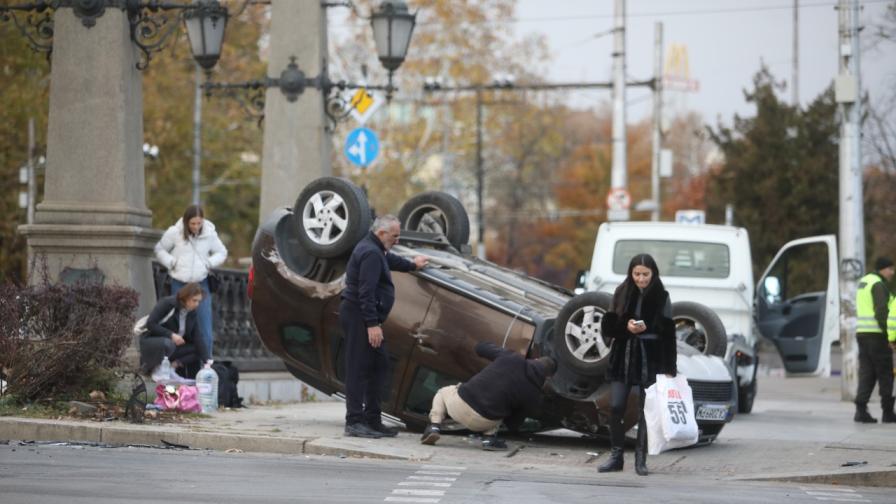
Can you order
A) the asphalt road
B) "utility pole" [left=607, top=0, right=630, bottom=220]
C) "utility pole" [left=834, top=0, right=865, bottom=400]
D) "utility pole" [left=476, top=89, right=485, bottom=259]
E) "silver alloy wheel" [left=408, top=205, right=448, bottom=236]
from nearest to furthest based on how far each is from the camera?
the asphalt road
"silver alloy wheel" [left=408, top=205, right=448, bottom=236]
"utility pole" [left=834, top=0, right=865, bottom=400]
"utility pole" [left=607, top=0, right=630, bottom=220]
"utility pole" [left=476, top=89, right=485, bottom=259]

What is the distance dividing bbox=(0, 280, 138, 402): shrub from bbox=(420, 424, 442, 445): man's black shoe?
271cm

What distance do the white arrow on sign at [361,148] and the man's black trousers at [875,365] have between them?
9.21 metres

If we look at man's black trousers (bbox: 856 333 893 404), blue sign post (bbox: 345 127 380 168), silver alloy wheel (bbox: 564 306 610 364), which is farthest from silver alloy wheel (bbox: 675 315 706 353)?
blue sign post (bbox: 345 127 380 168)

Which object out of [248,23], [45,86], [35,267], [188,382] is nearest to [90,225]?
[35,267]

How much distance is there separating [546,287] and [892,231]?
28550 millimetres

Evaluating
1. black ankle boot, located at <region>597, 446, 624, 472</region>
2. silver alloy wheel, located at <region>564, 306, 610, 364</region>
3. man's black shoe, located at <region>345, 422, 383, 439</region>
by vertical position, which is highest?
silver alloy wheel, located at <region>564, 306, 610, 364</region>

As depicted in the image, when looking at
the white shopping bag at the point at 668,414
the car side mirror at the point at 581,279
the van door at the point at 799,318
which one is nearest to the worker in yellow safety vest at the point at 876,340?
the van door at the point at 799,318

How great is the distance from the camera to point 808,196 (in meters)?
46.1

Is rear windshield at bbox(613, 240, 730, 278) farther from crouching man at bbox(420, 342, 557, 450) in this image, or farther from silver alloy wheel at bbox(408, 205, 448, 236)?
crouching man at bbox(420, 342, 557, 450)

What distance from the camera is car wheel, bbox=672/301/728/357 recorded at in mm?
15656

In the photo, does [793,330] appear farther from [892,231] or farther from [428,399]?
[892,231]

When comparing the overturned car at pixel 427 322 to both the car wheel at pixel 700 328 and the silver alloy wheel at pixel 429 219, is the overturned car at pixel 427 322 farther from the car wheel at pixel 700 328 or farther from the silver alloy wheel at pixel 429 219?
the car wheel at pixel 700 328

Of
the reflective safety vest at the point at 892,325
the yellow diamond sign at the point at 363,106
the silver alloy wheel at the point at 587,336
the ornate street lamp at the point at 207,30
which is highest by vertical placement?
the ornate street lamp at the point at 207,30

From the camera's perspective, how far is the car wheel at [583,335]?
12.1 meters
